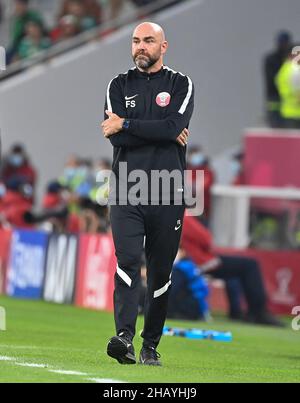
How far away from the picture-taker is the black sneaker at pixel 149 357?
9.76 meters

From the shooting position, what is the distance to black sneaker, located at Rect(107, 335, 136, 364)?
9.45m

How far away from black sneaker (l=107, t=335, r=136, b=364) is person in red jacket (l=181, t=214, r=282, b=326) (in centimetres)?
762

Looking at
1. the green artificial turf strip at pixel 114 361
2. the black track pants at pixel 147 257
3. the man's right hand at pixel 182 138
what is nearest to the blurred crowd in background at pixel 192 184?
the green artificial turf strip at pixel 114 361

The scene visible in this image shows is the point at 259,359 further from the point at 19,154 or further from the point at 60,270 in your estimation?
the point at 19,154

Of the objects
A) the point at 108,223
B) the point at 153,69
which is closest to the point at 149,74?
the point at 153,69

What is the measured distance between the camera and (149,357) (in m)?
9.80

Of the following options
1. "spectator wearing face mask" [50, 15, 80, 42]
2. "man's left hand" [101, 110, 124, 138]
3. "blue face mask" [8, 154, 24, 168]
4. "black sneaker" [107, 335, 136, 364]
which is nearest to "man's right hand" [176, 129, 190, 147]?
"man's left hand" [101, 110, 124, 138]

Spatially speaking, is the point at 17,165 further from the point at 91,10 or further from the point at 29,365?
the point at 29,365

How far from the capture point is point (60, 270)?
1902 cm

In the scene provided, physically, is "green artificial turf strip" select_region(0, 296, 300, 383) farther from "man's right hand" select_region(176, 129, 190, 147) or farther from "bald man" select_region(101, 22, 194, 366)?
"man's right hand" select_region(176, 129, 190, 147)

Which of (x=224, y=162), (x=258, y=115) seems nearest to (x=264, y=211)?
(x=224, y=162)

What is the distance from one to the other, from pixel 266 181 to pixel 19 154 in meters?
5.75

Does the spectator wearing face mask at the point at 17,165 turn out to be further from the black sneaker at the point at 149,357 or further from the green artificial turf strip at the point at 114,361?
the black sneaker at the point at 149,357

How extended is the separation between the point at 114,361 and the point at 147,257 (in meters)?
0.78
